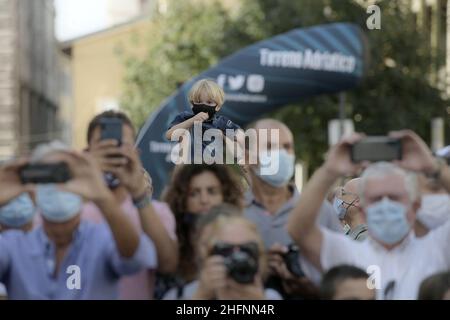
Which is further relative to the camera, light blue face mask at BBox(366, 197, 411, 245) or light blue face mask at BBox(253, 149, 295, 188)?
light blue face mask at BBox(253, 149, 295, 188)

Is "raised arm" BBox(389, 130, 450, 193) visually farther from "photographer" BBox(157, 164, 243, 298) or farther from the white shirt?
"photographer" BBox(157, 164, 243, 298)

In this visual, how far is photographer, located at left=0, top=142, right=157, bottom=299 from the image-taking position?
4750 mm

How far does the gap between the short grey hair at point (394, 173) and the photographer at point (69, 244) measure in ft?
2.70

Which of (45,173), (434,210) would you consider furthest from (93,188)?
(434,210)

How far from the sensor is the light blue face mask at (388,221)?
4883 millimetres

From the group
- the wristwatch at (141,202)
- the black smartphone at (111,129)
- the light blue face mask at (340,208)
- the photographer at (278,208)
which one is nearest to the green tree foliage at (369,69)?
the light blue face mask at (340,208)

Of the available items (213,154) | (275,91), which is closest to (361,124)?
(275,91)

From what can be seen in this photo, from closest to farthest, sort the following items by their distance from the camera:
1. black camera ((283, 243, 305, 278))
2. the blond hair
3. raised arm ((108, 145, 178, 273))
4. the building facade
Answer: raised arm ((108, 145, 178, 273)) → black camera ((283, 243, 305, 278)) → the blond hair → the building facade

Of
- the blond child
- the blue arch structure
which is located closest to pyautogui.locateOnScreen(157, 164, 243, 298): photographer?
the blond child

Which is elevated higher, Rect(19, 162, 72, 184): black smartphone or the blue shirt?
Rect(19, 162, 72, 184): black smartphone

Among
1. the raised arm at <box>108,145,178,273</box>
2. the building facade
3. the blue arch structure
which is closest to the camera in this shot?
the raised arm at <box>108,145,178,273</box>

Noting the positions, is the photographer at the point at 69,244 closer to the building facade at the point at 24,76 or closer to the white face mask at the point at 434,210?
the white face mask at the point at 434,210

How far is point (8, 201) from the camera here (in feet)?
16.0

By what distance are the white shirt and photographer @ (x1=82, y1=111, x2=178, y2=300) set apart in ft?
1.85
